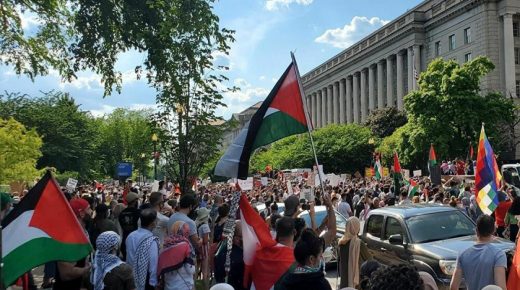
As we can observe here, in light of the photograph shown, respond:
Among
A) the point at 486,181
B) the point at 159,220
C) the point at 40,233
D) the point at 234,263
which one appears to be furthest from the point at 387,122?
the point at 40,233

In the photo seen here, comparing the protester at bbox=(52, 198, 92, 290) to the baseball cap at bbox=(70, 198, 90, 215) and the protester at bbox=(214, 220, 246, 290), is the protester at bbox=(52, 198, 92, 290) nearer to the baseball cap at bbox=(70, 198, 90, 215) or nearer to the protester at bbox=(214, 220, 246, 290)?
the protester at bbox=(214, 220, 246, 290)

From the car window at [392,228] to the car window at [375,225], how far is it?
0.23m

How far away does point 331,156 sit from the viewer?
2936 inches

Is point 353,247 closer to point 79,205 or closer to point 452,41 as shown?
point 79,205

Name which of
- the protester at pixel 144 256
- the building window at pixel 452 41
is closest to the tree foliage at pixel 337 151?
the building window at pixel 452 41

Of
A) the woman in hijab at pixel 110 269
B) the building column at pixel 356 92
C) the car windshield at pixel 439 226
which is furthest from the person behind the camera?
the building column at pixel 356 92

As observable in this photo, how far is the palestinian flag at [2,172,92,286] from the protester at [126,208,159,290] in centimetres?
138

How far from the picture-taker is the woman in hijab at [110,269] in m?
5.07

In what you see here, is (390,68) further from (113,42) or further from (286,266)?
(286,266)

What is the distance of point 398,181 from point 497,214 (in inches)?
466

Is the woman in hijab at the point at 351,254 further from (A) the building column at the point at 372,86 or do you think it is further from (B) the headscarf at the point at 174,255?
(A) the building column at the point at 372,86

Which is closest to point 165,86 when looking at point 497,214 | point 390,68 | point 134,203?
point 134,203

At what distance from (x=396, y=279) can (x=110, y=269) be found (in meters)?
3.35

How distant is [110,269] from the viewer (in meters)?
5.33
